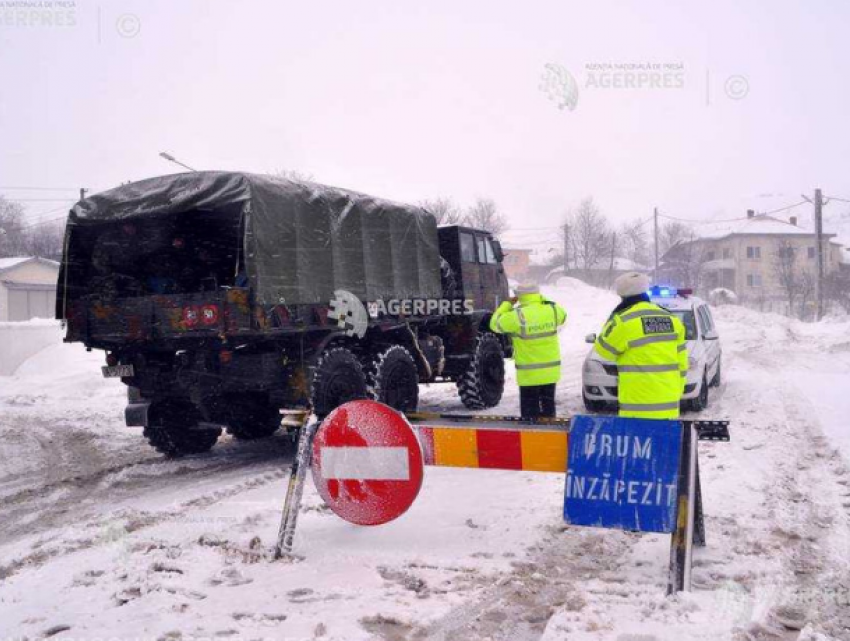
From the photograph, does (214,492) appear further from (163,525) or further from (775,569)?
(775,569)

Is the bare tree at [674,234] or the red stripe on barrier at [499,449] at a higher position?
the bare tree at [674,234]

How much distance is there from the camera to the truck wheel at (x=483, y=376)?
1173cm

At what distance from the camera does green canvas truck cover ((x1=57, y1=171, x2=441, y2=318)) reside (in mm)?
7574

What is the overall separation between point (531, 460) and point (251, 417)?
531cm

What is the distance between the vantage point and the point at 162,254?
8859 mm

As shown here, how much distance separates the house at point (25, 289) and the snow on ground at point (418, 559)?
31.5 meters

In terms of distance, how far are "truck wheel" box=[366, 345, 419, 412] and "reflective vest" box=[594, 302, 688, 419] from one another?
4.10 meters

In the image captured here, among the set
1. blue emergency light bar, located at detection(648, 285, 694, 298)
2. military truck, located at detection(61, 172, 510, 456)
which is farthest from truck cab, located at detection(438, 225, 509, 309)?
blue emergency light bar, located at detection(648, 285, 694, 298)

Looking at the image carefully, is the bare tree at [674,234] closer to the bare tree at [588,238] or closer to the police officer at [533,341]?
the bare tree at [588,238]

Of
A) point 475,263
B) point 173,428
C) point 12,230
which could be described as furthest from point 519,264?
point 173,428

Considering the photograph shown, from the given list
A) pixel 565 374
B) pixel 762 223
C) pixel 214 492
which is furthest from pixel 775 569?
pixel 762 223

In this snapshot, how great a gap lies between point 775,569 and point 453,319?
7704 mm

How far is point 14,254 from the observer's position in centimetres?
6075

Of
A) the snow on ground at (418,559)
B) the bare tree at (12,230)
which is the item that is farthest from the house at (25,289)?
the snow on ground at (418,559)
